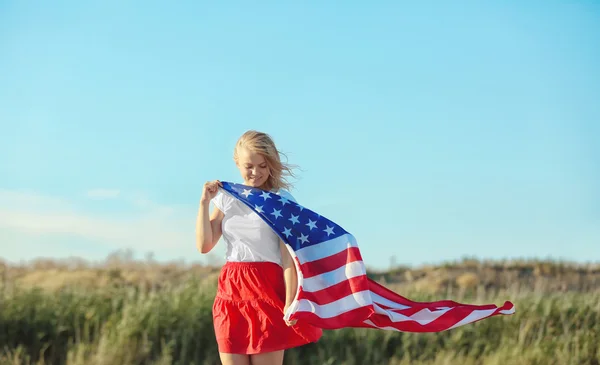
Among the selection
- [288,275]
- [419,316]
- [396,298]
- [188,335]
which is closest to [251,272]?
[288,275]

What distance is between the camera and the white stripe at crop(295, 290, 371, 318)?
3729 millimetres

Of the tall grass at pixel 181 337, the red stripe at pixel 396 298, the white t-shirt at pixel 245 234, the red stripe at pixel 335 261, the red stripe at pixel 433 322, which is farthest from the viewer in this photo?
the tall grass at pixel 181 337

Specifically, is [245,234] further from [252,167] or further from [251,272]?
[252,167]

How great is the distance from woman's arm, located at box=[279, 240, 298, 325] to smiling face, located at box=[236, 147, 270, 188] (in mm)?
349

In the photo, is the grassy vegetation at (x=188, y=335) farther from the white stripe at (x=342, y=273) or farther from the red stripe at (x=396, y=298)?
the white stripe at (x=342, y=273)

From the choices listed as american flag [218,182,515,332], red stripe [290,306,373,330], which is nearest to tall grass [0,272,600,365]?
american flag [218,182,515,332]

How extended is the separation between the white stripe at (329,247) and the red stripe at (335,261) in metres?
0.02

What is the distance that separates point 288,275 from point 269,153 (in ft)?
2.11

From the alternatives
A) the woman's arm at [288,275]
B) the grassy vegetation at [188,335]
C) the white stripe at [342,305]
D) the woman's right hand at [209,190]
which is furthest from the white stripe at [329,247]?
the grassy vegetation at [188,335]

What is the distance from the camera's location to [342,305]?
386 cm

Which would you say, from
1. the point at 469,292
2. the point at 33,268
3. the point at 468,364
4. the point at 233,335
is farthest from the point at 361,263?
the point at 33,268

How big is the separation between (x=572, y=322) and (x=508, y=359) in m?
1.77

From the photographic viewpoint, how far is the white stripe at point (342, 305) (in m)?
3.73

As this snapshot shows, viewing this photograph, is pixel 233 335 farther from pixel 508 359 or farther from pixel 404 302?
pixel 508 359
